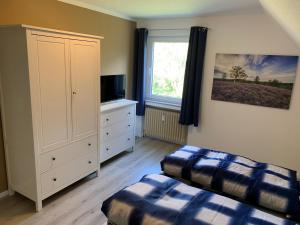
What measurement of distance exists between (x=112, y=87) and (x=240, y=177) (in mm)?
2361

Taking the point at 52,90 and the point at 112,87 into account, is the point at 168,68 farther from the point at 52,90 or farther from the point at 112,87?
the point at 52,90

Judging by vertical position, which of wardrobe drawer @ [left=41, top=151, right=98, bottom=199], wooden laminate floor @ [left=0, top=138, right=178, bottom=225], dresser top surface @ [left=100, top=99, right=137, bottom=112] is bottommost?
wooden laminate floor @ [left=0, top=138, right=178, bottom=225]

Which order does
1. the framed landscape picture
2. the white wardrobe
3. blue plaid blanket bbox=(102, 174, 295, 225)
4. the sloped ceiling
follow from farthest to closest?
1. the framed landscape picture
2. the white wardrobe
3. blue plaid blanket bbox=(102, 174, 295, 225)
4. the sloped ceiling

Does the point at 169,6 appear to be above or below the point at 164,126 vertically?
above

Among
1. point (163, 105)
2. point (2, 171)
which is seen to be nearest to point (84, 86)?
point (2, 171)

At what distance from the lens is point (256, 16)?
3193 millimetres

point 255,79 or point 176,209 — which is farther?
point 255,79

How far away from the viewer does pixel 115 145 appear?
349 cm

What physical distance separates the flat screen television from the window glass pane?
80 centimetres

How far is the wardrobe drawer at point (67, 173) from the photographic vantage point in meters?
2.40

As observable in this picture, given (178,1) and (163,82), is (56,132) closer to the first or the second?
(178,1)

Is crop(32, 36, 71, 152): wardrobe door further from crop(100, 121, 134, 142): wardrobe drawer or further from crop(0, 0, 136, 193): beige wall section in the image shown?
crop(100, 121, 134, 142): wardrobe drawer

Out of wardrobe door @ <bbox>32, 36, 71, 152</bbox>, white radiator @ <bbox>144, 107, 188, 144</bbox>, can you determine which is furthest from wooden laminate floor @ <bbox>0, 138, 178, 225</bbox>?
white radiator @ <bbox>144, 107, 188, 144</bbox>

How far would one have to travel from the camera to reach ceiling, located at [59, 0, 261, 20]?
284 cm
